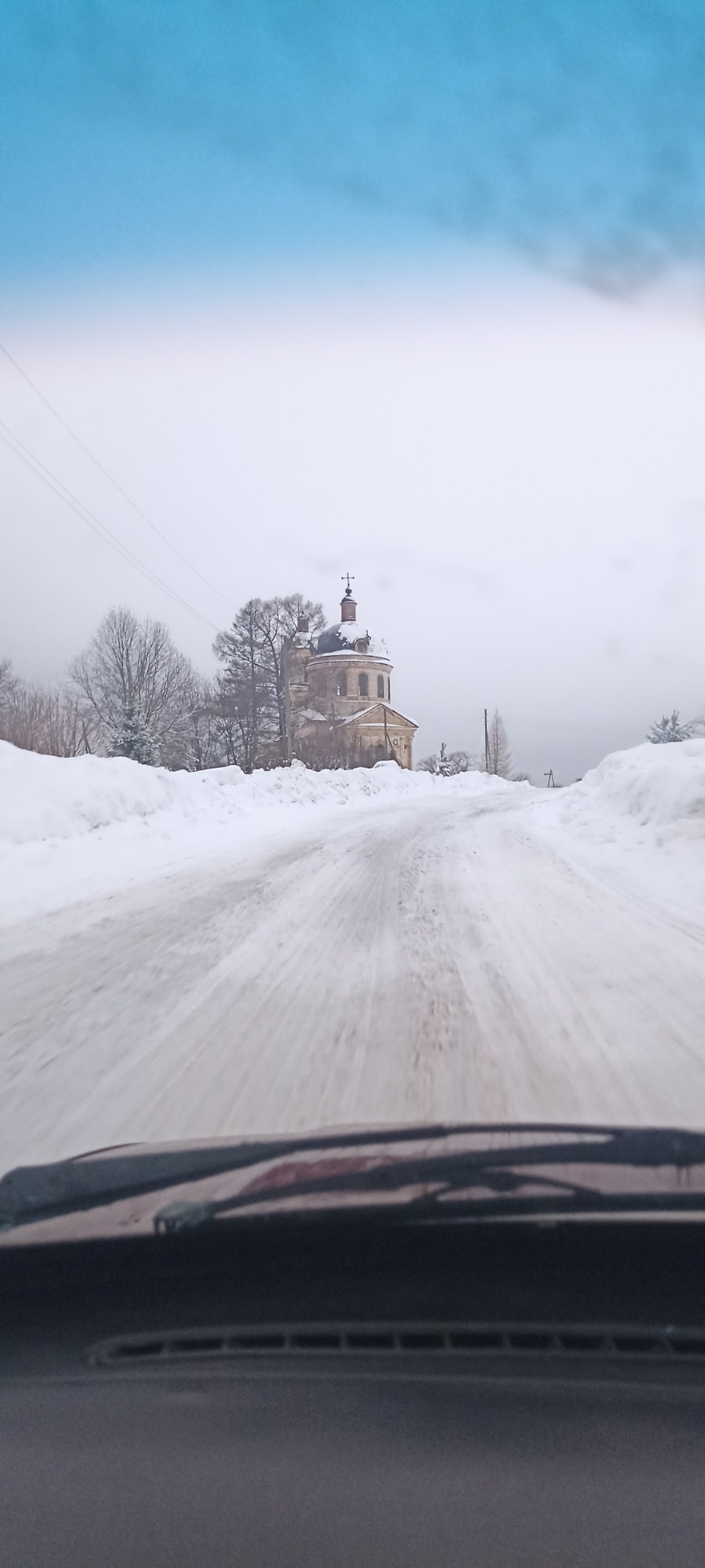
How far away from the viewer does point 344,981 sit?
6.36 metres

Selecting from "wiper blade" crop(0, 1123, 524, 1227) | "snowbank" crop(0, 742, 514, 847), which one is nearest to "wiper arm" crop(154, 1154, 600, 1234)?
"wiper blade" crop(0, 1123, 524, 1227)

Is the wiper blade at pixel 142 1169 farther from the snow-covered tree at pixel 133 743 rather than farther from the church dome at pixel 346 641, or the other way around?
the church dome at pixel 346 641

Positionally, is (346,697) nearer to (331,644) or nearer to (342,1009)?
(331,644)

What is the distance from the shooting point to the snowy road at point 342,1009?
427 cm

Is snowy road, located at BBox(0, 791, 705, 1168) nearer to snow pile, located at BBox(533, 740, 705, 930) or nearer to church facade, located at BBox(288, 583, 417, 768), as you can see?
snow pile, located at BBox(533, 740, 705, 930)

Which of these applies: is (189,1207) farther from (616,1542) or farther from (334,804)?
(334,804)

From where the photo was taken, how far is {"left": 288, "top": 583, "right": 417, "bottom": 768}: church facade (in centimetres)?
5709

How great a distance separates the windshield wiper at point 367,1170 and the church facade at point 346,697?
4838 cm

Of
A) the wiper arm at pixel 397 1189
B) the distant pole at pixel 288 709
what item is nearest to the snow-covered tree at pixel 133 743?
the distant pole at pixel 288 709

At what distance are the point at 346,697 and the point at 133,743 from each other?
49.4m

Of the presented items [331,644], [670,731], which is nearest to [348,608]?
[331,644]

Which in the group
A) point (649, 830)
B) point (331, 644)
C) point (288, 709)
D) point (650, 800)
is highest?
point (331, 644)

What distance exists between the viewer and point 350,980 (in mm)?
6371

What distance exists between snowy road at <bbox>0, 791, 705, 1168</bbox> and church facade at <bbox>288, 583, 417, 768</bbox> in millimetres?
42614
